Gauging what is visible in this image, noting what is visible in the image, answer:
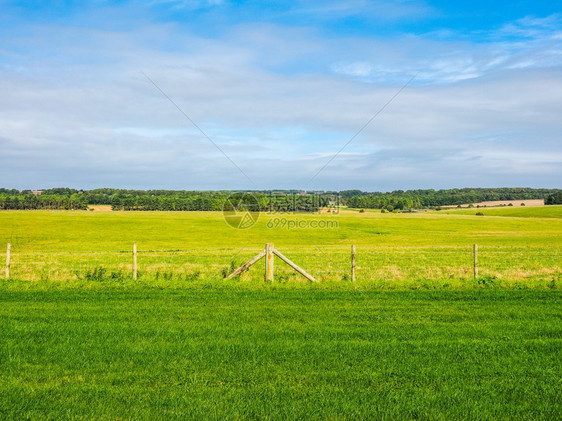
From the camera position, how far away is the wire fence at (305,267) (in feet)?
65.0

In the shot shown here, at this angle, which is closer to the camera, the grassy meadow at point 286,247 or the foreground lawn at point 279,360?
the foreground lawn at point 279,360

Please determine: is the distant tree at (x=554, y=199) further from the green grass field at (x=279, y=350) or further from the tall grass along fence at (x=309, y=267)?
the green grass field at (x=279, y=350)

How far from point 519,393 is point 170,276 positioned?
14.3 meters

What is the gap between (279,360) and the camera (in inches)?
332

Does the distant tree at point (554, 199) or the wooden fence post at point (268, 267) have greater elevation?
the distant tree at point (554, 199)

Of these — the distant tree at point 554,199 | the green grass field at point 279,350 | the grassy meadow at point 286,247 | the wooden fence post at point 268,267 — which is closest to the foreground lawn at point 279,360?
the green grass field at point 279,350

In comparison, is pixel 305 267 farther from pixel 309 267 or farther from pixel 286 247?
pixel 286 247

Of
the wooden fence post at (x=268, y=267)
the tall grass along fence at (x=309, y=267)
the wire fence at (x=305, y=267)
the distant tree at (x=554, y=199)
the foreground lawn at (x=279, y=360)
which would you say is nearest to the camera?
the foreground lawn at (x=279, y=360)

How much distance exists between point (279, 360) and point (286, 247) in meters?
42.4

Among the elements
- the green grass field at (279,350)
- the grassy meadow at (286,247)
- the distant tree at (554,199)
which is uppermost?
the distant tree at (554,199)

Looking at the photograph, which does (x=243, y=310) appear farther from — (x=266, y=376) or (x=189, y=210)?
(x=189, y=210)

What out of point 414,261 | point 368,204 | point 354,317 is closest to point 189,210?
point 368,204

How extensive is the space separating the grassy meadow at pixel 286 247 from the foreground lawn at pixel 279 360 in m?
5.19

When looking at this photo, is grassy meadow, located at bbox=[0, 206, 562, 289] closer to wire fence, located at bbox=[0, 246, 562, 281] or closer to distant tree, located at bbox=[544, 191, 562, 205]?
wire fence, located at bbox=[0, 246, 562, 281]
